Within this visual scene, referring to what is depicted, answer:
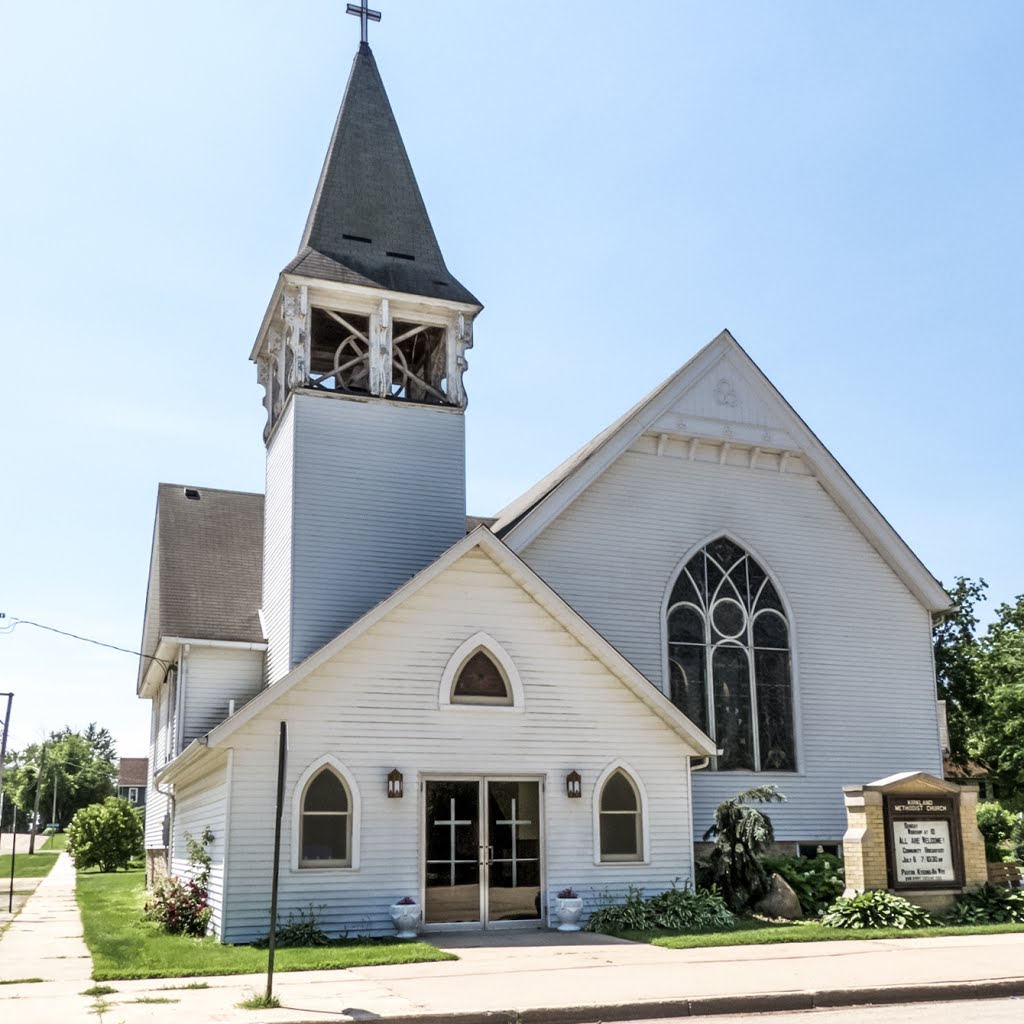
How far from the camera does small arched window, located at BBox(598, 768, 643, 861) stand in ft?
59.5

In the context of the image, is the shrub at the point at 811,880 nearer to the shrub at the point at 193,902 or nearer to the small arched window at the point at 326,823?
the small arched window at the point at 326,823

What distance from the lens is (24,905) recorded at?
25.4 m

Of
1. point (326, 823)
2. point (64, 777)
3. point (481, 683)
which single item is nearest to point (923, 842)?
point (481, 683)

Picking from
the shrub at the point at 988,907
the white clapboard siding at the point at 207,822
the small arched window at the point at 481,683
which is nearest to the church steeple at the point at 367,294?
the small arched window at the point at 481,683

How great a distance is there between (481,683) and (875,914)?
21.4 feet

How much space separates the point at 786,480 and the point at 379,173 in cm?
1027

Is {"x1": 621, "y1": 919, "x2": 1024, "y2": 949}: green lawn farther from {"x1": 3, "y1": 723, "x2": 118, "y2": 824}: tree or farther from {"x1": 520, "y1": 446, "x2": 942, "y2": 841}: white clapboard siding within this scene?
{"x1": 3, "y1": 723, "x2": 118, "y2": 824}: tree

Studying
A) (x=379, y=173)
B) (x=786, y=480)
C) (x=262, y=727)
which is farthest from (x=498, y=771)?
(x=379, y=173)

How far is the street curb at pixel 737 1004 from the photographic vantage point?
414 inches

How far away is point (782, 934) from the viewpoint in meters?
16.0

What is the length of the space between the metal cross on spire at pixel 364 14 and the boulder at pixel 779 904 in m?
19.1

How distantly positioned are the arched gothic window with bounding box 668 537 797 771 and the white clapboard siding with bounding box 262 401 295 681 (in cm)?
717

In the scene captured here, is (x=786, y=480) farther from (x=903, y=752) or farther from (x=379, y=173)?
(x=379, y=173)

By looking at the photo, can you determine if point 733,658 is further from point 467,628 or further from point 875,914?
point 467,628
